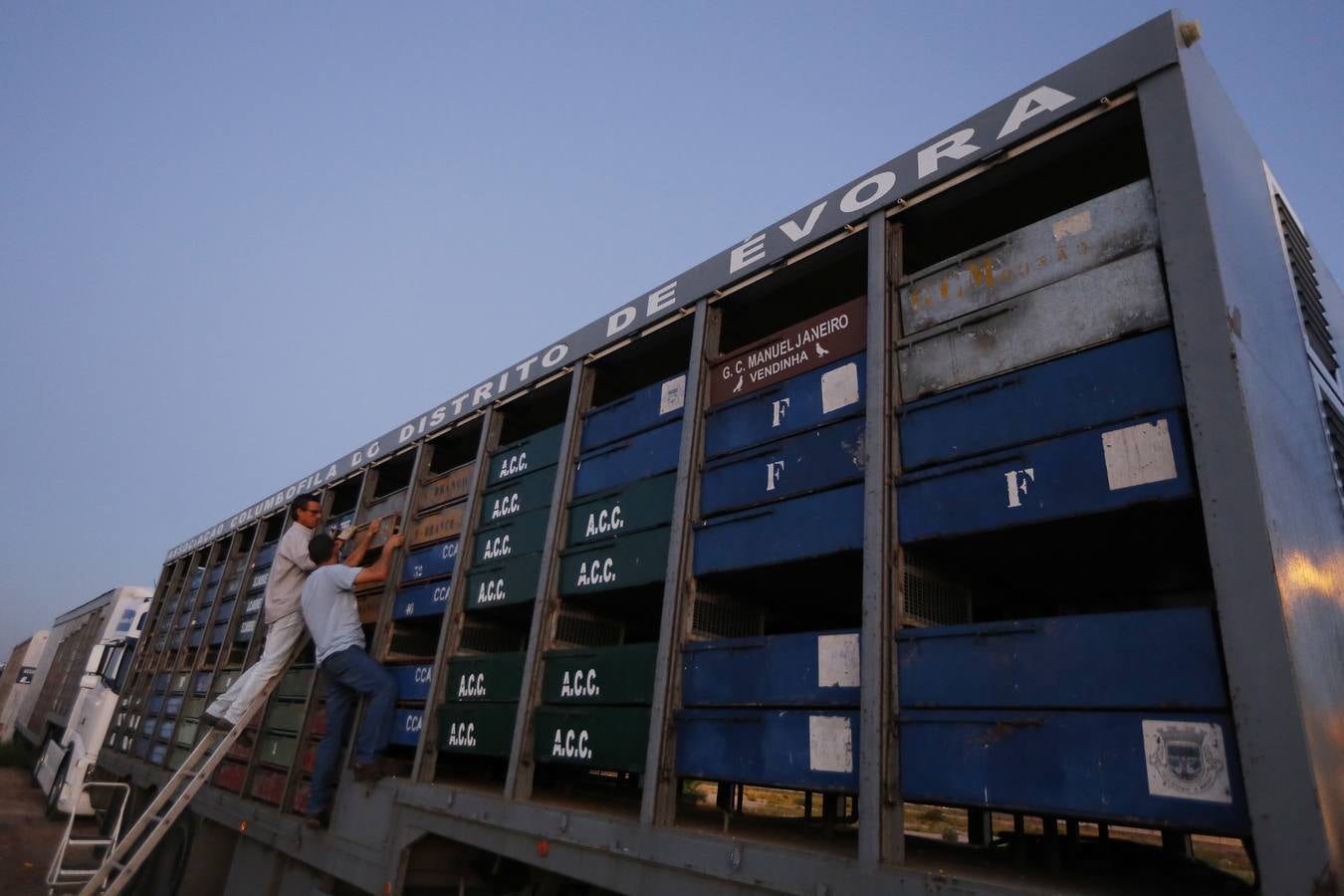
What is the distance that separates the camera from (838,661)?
3.47 meters

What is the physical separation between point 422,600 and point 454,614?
0.72 meters

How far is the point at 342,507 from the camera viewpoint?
10.7 meters

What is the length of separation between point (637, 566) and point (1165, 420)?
2.95m

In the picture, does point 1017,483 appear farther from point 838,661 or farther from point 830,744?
point 830,744

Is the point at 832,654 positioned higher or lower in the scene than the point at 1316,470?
lower

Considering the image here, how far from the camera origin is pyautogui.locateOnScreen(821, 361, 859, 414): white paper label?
393 cm

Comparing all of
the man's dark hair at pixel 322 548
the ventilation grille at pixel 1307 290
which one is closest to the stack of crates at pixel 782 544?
the ventilation grille at pixel 1307 290

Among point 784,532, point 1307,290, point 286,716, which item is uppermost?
point 1307,290

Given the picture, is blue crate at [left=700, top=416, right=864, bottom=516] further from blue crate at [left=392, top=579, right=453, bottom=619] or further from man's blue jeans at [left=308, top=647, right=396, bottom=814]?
man's blue jeans at [left=308, top=647, right=396, bottom=814]

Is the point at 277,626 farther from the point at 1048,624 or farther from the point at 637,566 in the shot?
the point at 1048,624

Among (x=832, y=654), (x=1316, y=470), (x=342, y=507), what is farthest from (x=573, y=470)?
(x=342, y=507)

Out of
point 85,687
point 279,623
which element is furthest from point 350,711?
point 85,687

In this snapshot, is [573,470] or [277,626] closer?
[573,470]

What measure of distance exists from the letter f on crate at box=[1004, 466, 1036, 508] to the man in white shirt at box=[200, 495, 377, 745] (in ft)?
19.5
